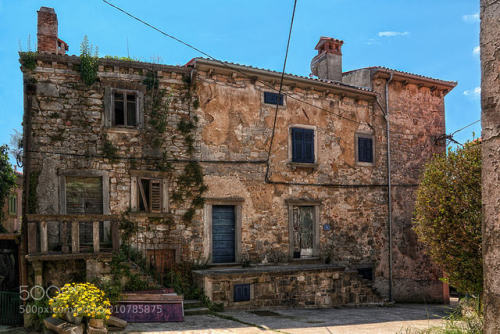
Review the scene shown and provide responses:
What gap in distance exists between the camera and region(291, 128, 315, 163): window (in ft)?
48.7

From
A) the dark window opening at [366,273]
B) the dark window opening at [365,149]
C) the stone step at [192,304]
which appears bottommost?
the dark window opening at [366,273]

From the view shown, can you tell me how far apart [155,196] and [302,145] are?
5433 millimetres

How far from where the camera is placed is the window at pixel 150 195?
1247 cm

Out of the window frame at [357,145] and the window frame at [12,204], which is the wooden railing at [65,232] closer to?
the window frame at [357,145]

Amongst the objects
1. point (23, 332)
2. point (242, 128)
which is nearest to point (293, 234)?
point (242, 128)

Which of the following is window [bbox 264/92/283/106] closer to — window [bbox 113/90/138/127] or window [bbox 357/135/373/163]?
window [bbox 357/135/373/163]

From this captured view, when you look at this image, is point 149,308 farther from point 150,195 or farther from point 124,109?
point 124,109

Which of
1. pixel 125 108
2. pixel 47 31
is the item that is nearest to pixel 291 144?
pixel 125 108

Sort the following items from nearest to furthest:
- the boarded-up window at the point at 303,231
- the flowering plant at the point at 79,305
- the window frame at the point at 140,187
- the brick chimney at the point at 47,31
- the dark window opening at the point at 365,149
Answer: the flowering plant at the point at 79,305
the brick chimney at the point at 47,31
the window frame at the point at 140,187
the boarded-up window at the point at 303,231
the dark window opening at the point at 365,149

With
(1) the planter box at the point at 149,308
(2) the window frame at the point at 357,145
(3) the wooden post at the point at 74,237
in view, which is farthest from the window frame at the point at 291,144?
(3) the wooden post at the point at 74,237

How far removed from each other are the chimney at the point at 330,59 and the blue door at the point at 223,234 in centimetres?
714

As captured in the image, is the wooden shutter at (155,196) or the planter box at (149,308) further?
the wooden shutter at (155,196)

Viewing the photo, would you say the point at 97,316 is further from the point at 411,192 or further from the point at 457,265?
the point at 411,192

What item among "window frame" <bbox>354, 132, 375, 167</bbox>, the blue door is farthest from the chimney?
the blue door
